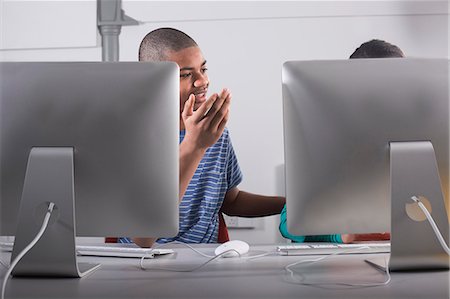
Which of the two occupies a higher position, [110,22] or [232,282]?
[110,22]

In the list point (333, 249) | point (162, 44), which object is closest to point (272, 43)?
point (162, 44)

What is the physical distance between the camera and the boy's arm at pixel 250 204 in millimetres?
1883

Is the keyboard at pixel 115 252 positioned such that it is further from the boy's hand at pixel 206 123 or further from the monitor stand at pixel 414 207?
the monitor stand at pixel 414 207

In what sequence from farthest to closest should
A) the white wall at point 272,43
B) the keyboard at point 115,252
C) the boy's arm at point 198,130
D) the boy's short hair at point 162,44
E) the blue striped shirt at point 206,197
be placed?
1. the white wall at point 272,43
2. the boy's short hair at point 162,44
3. the blue striped shirt at point 206,197
4. the boy's arm at point 198,130
5. the keyboard at point 115,252

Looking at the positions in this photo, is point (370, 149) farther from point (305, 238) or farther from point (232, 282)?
point (305, 238)

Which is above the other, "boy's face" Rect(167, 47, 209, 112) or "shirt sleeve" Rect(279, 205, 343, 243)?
"boy's face" Rect(167, 47, 209, 112)

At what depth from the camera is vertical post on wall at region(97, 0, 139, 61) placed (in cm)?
279

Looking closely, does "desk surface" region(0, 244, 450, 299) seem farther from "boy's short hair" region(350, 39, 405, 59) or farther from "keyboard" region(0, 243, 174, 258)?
"boy's short hair" region(350, 39, 405, 59)

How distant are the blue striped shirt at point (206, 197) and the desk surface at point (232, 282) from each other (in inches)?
23.5

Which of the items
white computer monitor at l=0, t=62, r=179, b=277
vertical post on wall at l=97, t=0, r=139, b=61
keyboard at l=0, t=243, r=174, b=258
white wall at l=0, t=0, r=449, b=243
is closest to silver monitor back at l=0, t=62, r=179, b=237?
white computer monitor at l=0, t=62, r=179, b=277

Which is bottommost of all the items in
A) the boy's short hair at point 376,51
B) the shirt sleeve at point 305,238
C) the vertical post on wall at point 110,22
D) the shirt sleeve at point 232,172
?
the shirt sleeve at point 305,238

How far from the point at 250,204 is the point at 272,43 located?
3.41ft

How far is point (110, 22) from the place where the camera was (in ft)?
9.14

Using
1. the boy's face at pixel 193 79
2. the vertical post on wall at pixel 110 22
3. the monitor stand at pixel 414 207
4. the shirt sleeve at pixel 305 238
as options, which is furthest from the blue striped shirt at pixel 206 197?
the vertical post on wall at pixel 110 22
